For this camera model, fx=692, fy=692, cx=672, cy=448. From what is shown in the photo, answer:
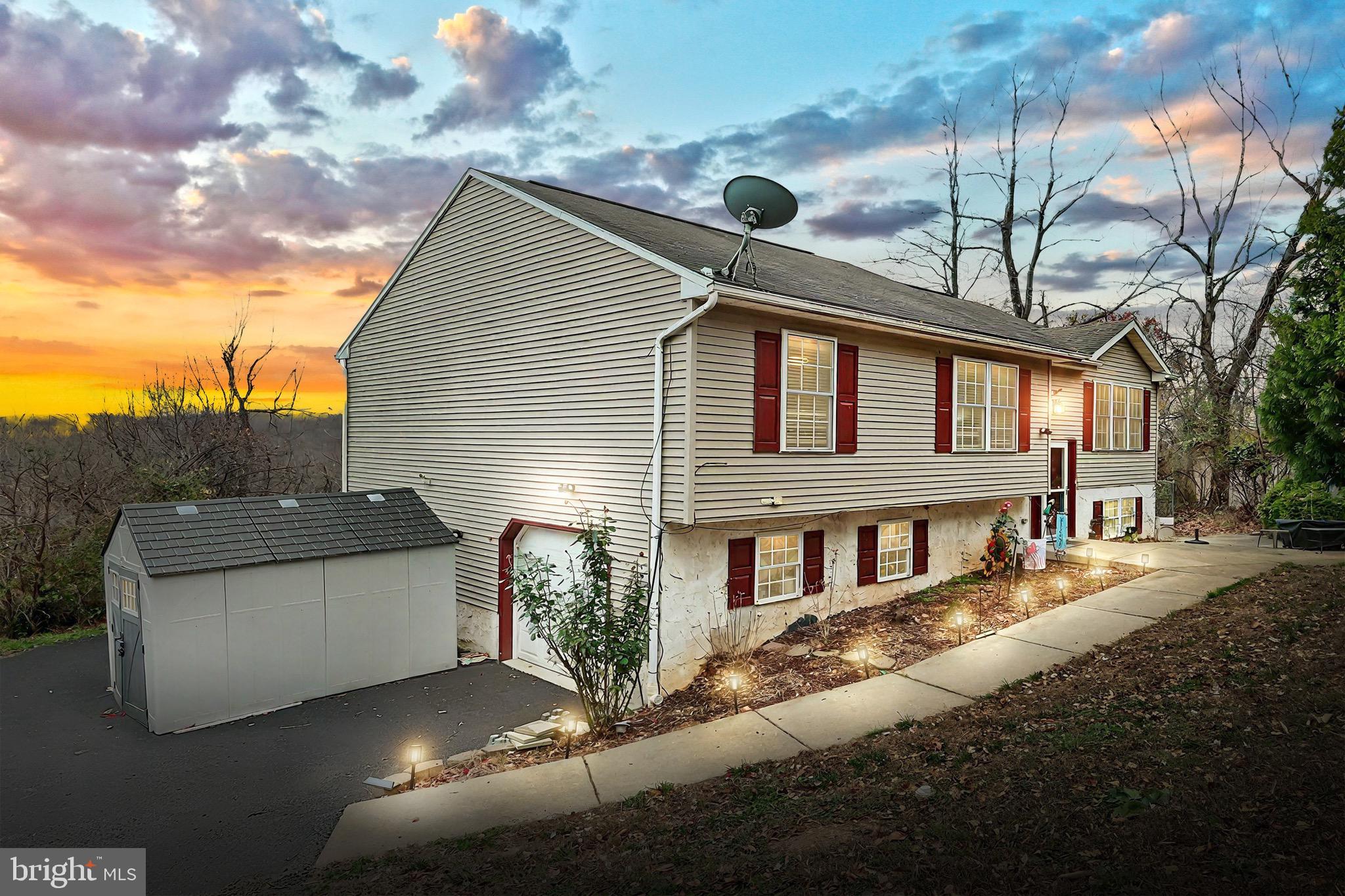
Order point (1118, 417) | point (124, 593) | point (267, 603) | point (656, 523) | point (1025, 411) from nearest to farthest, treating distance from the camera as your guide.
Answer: point (656, 523)
point (124, 593)
point (267, 603)
point (1025, 411)
point (1118, 417)

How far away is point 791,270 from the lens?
42.2ft

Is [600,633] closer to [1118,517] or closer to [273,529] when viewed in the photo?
[273,529]

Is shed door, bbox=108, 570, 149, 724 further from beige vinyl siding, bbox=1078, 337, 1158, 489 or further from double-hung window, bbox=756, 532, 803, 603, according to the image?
beige vinyl siding, bbox=1078, 337, 1158, 489

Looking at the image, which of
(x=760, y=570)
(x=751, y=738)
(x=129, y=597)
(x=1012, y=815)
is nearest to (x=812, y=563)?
(x=760, y=570)

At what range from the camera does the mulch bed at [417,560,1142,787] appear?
27.7 ft

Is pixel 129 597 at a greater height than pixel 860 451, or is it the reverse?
pixel 860 451

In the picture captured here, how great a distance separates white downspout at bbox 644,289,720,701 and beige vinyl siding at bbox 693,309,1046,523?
1.67 ft

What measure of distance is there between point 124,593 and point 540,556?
19.9ft

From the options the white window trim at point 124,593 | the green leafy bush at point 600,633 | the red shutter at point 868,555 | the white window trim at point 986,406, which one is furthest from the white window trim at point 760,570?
the white window trim at point 124,593

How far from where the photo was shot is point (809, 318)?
10.1m

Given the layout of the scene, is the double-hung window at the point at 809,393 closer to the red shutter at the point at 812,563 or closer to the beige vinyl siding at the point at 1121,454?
the red shutter at the point at 812,563

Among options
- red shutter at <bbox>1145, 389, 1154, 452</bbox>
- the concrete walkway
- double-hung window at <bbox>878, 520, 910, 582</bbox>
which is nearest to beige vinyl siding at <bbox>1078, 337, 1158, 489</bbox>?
red shutter at <bbox>1145, 389, 1154, 452</bbox>

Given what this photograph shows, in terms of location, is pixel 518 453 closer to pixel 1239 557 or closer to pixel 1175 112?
pixel 1239 557

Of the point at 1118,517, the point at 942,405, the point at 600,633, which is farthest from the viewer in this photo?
the point at 1118,517
